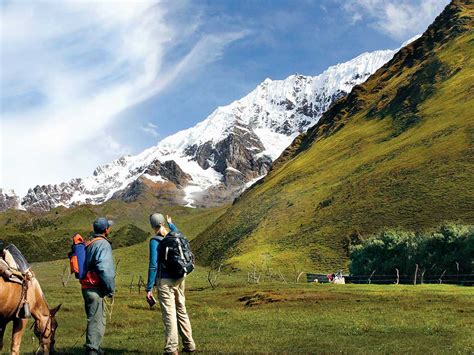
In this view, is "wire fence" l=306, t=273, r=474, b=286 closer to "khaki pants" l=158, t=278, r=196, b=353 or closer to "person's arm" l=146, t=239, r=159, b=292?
"khaki pants" l=158, t=278, r=196, b=353

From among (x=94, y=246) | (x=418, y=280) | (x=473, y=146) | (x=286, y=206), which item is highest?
(x=473, y=146)

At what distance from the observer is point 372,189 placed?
449 ft

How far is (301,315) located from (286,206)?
12850 centimetres

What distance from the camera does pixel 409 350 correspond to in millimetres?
18969

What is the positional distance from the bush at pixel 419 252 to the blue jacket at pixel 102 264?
67773mm

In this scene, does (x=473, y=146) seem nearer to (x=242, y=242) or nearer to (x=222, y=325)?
(x=242, y=242)

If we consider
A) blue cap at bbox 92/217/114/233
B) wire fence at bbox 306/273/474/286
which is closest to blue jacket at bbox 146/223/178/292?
blue cap at bbox 92/217/114/233

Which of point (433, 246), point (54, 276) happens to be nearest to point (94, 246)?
point (433, 246)

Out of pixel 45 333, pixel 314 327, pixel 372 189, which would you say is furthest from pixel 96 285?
pixel 372 189

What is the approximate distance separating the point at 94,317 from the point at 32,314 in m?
1.70

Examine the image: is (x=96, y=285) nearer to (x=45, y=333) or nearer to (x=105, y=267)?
(x=105, y=267)

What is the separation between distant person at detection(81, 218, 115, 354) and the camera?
49.5ft

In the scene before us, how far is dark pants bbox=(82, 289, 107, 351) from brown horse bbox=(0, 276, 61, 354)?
0.82m

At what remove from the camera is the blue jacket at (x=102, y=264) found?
15078 mm
